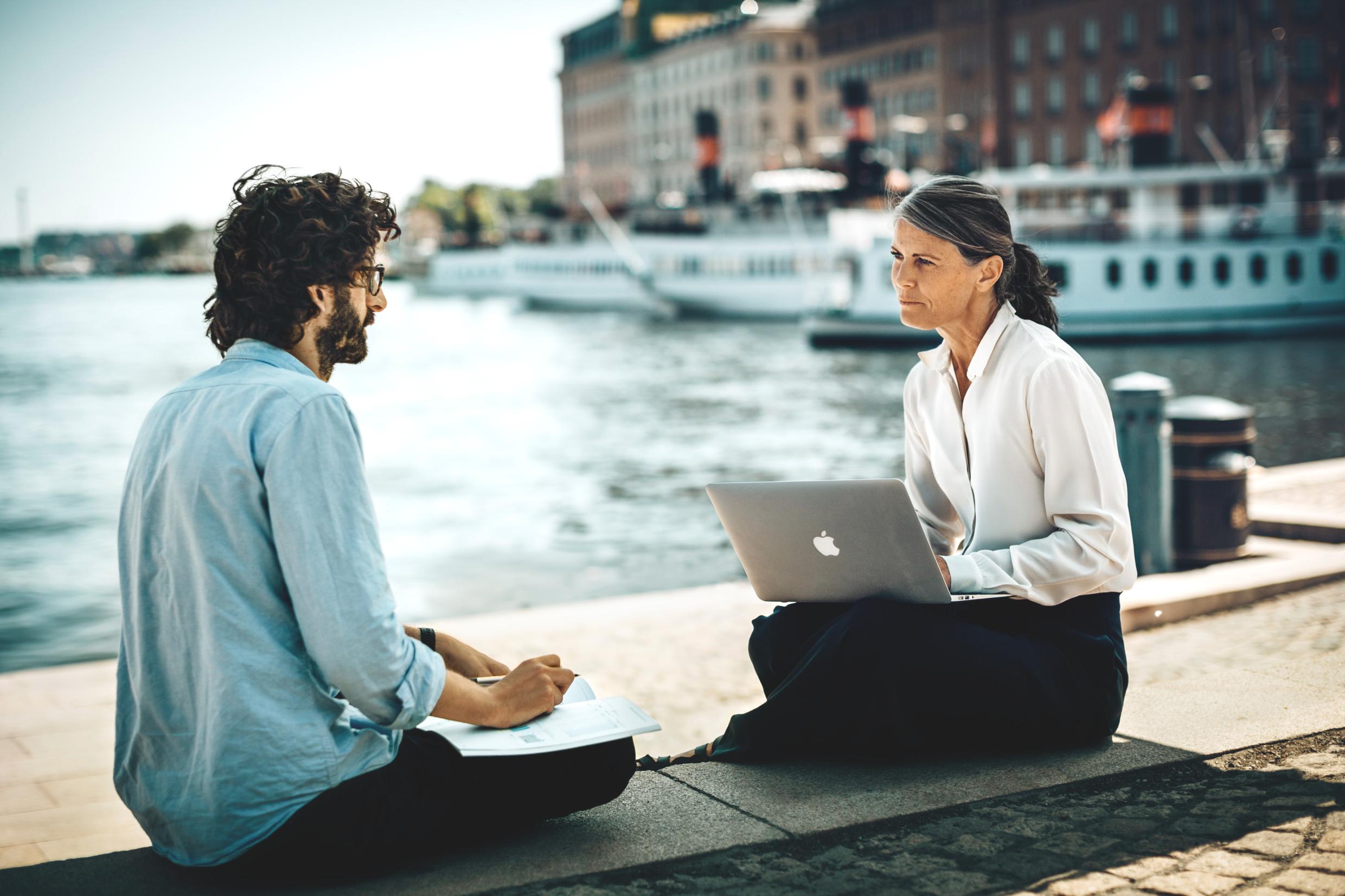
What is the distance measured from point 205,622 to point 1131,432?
563cm

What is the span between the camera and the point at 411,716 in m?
2.29

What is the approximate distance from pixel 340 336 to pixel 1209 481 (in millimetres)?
5968

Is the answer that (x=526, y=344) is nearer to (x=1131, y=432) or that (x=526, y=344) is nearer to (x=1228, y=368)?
(x=1228, y=368)

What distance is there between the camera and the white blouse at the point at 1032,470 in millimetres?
2953

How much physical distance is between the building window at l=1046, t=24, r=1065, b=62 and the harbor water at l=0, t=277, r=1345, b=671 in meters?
21.9

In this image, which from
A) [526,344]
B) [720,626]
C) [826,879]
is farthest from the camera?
[526,344]

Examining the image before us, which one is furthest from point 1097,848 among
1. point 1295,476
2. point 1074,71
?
point 1074,71

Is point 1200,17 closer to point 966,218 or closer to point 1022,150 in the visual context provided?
point 1022,150

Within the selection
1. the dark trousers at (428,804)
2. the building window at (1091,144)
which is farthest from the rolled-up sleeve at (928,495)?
the building window at (1091,144)

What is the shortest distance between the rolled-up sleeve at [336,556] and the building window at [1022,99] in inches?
2575

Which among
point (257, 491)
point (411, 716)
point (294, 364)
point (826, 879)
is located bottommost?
point (826, 879)

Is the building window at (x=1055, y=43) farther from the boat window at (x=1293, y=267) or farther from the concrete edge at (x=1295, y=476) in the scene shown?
the concrete edge at (x=1295, y=476)

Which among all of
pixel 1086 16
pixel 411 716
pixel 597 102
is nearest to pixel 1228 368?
pixel 411 716

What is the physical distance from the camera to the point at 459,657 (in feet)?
9.10
